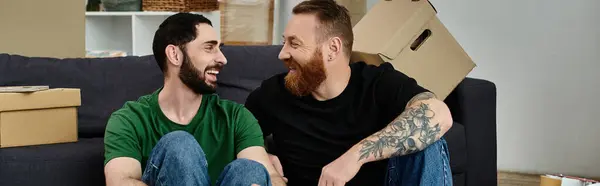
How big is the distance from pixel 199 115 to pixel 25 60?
0.93 meters

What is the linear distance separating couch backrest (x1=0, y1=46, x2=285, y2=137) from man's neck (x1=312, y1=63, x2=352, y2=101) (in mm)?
666

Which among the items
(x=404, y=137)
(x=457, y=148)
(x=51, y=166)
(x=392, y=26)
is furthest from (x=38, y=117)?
(x=457, y=148)

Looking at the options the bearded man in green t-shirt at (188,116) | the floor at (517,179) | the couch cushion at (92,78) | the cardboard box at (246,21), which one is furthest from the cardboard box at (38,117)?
the floor at (517,179)

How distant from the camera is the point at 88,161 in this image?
7.82ft

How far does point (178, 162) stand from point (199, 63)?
0.43 m

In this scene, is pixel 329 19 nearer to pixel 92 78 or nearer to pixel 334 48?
pixel 334 48

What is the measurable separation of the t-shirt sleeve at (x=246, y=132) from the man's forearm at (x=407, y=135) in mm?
297

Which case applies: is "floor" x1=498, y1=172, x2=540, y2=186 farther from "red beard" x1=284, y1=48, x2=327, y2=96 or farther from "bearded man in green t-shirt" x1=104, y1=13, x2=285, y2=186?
"bearded man in green t-shirt" x1=104, y1=13, x2=285, y2=186

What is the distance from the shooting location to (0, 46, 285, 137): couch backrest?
2725 mm

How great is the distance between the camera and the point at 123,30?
4797 millimetres

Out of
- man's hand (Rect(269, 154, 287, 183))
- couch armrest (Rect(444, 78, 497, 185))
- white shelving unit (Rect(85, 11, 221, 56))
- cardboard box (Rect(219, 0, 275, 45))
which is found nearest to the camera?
man's hand (Rect(269, 154, 287, 183))

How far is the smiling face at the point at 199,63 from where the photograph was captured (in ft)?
7.04

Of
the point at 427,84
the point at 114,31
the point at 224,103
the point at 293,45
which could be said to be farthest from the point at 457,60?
the point at 114,31

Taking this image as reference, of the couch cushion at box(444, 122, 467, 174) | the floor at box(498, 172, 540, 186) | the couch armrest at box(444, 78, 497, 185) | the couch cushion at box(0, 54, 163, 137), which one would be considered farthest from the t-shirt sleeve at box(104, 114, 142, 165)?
the floor at box(498, 172, 540, 186)
